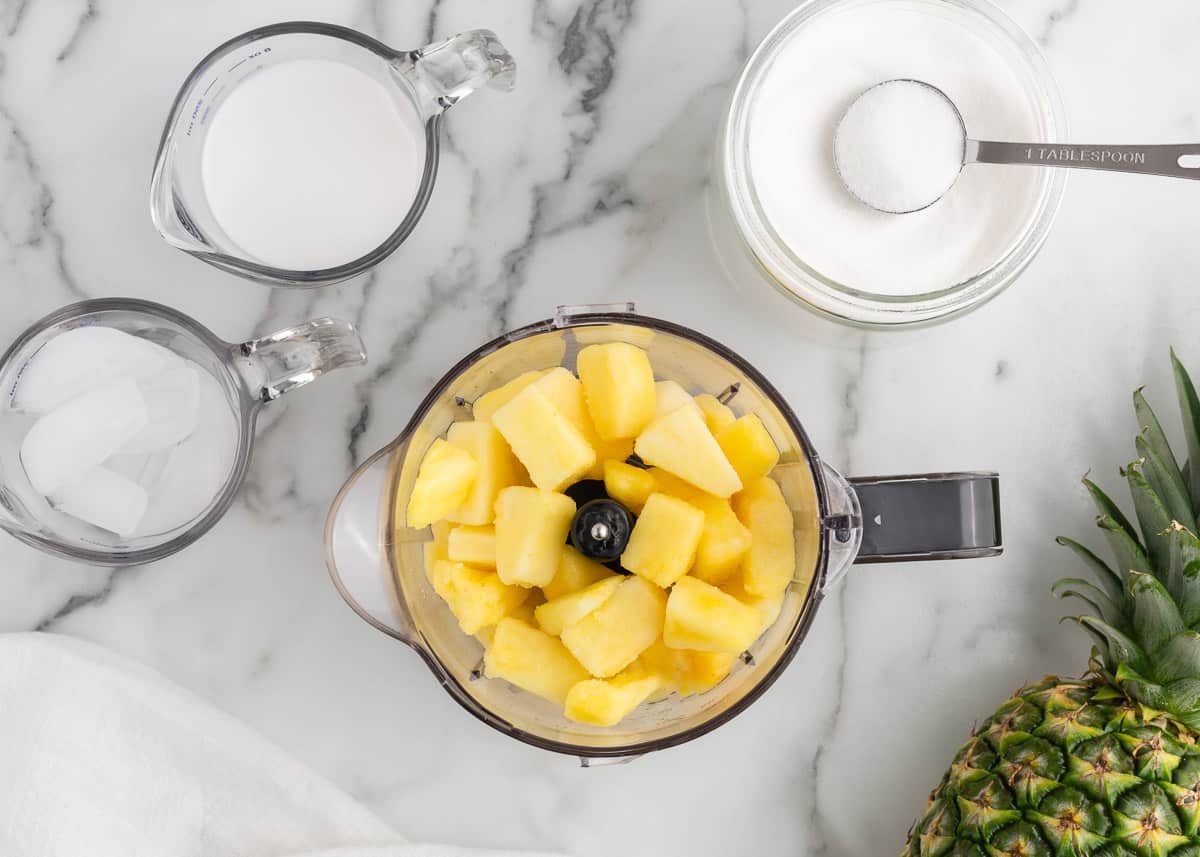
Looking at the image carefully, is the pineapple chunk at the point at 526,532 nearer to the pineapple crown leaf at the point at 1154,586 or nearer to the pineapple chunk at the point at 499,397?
the pineapple chunk at the point at 499,397

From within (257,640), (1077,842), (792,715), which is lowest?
(257,640)

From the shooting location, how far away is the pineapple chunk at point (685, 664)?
92 centimetres

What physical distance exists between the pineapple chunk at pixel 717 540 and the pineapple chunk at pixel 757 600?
2cm

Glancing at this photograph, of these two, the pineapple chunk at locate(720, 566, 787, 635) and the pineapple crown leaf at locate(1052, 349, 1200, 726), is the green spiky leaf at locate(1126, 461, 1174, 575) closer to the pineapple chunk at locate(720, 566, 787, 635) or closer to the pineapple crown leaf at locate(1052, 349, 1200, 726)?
the pineapple crown leaf at locate(1052, 349, 1200, 726)

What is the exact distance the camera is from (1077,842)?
3.10 ft

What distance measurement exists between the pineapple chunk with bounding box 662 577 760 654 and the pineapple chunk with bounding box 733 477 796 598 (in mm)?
45

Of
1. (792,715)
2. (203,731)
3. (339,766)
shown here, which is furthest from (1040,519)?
(203,731)

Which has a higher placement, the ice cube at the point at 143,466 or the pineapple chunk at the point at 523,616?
the pineapple chunk at the point at 523,616

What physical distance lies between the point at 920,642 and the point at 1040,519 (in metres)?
0.20

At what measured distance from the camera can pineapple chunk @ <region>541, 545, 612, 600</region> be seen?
3.10ft

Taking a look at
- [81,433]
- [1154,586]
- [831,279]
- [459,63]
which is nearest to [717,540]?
Result: [831,279]

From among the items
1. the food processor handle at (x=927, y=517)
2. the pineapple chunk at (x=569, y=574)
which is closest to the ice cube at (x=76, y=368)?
the pineapple chunk at (x=569, y=574)

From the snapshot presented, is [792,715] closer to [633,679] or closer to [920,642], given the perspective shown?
[920,642]

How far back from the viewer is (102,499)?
1071 mm
